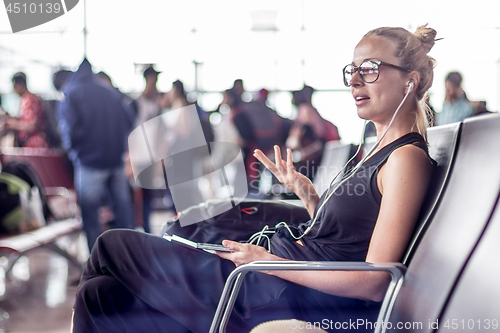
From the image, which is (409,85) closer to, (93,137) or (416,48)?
(416,48)

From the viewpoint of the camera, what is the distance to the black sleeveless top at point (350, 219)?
105 cm

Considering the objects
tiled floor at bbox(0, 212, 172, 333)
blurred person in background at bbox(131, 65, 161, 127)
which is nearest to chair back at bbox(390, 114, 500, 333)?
tiled floor at bbox(0, 212, 172, 333)

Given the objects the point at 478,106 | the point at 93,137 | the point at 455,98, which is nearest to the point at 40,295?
the point at 93,137

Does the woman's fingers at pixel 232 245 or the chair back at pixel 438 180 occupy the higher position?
the chair back at pixel 438 180

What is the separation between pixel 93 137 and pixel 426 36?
7.16 ft

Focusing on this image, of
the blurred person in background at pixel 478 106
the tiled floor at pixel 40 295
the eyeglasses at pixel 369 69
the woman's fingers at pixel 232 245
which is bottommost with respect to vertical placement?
the tiled floor at pixel 40 295

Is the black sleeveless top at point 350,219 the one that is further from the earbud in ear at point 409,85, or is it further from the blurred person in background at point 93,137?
the blurred person in background at point 93,137

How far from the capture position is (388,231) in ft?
3.13

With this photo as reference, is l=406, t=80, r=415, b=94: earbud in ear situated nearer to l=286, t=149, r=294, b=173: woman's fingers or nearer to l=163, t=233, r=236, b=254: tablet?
l=286, t=149, r=294, b=173: woman's fingers

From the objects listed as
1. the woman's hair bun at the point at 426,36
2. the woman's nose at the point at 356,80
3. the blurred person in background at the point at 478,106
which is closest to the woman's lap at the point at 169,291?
the woman's nose at the point at 356,80

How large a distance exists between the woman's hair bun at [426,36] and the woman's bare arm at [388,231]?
0.31m

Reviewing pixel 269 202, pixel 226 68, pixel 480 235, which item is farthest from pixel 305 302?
pixel 226 68

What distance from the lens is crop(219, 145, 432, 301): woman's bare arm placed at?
0.95 meters

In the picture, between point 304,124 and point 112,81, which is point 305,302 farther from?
point 112,81
